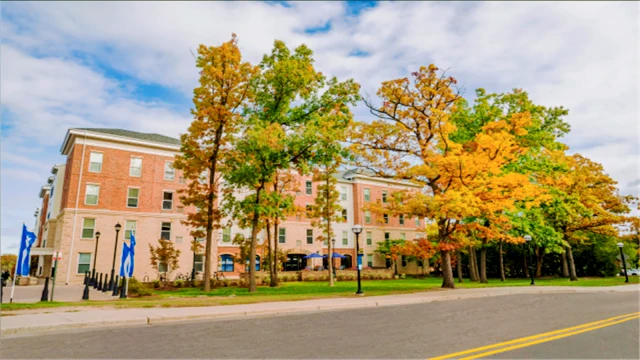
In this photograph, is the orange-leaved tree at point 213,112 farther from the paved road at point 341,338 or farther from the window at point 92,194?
the window at point 92,194

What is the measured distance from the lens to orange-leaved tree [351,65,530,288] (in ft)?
59.7

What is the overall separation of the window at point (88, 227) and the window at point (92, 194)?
1.64 meters

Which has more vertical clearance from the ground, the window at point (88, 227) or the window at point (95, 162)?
the window at point (95, 162)

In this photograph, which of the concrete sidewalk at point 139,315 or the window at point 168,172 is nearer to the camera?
the concrete sidewalk at point 139,315

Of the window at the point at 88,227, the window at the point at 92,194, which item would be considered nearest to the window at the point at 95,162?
the window at the point at 92,194

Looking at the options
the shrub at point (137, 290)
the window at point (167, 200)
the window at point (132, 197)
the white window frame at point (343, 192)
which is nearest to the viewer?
the shrub at point (137, 290)

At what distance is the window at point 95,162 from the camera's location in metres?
34.0

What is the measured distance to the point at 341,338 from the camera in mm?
7656

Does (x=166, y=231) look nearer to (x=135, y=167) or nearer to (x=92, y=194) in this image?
(x=135, y=167)

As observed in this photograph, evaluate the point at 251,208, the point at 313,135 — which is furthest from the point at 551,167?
the point at 251,208

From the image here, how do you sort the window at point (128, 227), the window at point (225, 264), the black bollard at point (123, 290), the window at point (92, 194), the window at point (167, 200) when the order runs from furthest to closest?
the window at point (225, 264), the window at point (167, 200), the window at point (128, 227), the window at point (92, 194), the black bollard at point (123, 290)

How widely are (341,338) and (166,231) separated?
33092 mm

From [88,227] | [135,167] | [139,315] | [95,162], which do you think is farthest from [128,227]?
[139,315]

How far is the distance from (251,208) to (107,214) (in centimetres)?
2188
